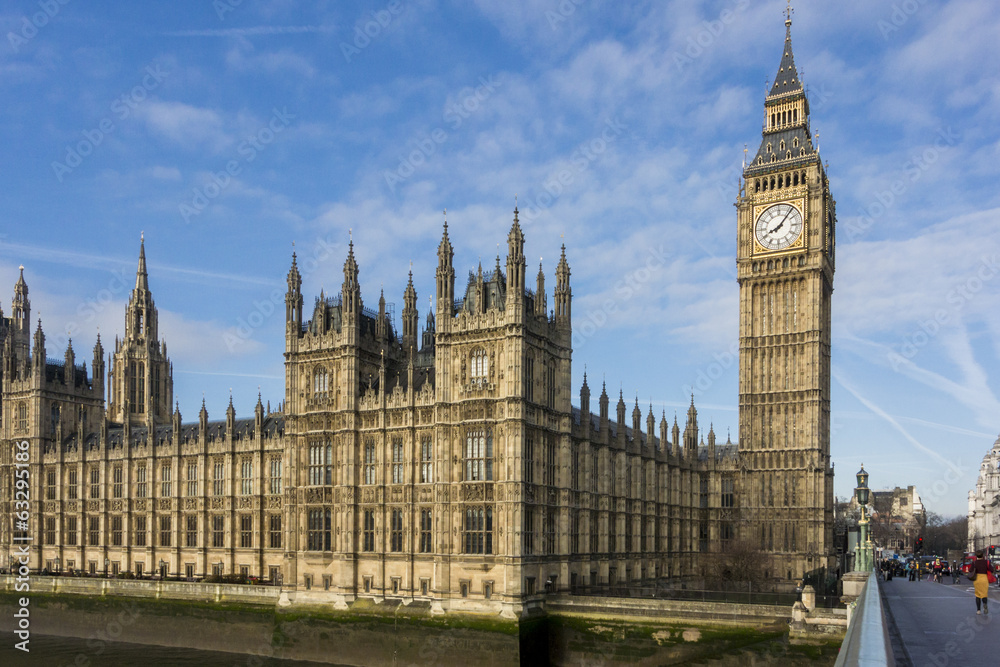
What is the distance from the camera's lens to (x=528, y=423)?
63219mm

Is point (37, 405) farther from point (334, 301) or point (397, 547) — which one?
point (397, 547)

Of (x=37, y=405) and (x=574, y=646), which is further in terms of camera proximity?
(x=37, y=405)

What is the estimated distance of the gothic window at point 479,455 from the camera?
63250 mm

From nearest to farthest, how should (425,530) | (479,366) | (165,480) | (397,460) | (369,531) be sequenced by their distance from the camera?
(479,366)
(425,530)
(397,460)
(369,531)
(165,480)

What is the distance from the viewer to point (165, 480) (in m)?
92.8

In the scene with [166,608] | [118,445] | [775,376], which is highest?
[775,376]

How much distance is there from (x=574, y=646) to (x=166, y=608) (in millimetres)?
38648

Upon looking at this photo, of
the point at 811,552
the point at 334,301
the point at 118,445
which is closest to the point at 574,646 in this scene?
the point at 334,301

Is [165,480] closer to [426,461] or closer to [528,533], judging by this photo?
[426,461]

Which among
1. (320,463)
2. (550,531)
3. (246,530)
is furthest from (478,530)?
(246,530)

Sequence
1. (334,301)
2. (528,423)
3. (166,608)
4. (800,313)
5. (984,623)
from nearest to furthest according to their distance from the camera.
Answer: (984,623)
(528,423)
(334,301)
(166,608)
(800,313)

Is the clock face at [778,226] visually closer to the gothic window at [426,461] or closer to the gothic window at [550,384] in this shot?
the gothic window at [550,384]

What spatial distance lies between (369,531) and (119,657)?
927 inches

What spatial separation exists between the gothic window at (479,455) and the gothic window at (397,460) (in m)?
6.19
